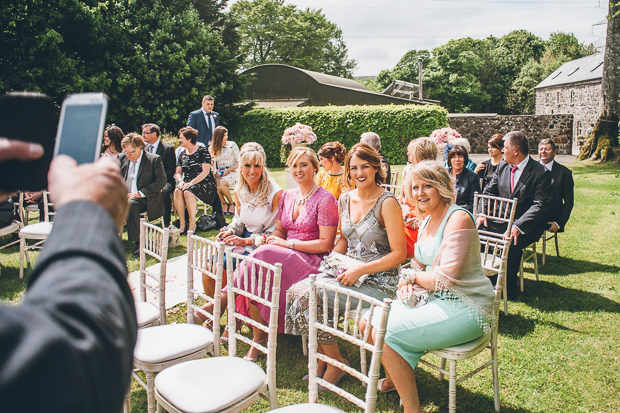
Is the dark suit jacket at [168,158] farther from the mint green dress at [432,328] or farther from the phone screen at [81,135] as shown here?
the phone screen at [81,135]

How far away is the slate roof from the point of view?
33.8 m

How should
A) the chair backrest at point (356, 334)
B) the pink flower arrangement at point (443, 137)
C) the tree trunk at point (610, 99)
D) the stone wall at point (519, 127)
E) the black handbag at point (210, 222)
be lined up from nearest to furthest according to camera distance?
the chair backrest at point (356, 334) < the pink flower arrangement at point (443, 137) < the black handbag at point (210, 222) < the tree trunk at point (610, 99) < the stone wall at point (519, 127)

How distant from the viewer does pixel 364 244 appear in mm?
3689

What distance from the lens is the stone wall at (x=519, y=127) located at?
24.1 m

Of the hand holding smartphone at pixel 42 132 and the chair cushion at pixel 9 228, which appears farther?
the chair cushion at pixel 9 228

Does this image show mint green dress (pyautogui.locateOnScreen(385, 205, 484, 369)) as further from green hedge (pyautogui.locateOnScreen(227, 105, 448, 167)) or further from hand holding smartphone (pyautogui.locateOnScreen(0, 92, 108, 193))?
green hedge (pyautogui.locateOnScreen(227, 105, 448, 167))

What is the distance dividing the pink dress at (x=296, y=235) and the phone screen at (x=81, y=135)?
3076 millimetres

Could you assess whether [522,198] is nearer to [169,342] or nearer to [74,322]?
[169,342]

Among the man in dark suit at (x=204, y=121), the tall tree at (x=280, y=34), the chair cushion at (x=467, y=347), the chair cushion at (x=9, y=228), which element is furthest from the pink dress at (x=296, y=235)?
the tall tree at (x=280, y=34)

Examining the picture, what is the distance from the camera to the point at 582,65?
37.8m

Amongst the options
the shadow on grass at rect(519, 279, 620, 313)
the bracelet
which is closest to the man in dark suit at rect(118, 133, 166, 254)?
the bracelet

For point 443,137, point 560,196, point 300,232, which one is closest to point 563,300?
point 560,196

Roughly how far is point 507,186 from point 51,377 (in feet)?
18.7

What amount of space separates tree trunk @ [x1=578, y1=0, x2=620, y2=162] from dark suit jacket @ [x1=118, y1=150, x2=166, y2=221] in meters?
16.7
